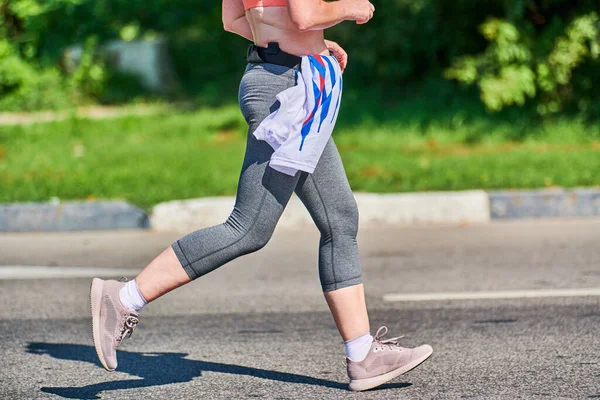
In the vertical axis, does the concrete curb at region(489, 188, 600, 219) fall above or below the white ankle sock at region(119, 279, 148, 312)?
below

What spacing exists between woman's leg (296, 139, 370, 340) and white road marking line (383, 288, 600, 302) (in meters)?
1.73

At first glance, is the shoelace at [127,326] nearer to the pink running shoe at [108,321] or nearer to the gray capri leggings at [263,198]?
the pink running shoe at [108,321]

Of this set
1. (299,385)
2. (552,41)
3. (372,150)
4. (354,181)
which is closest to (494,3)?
(552,41)

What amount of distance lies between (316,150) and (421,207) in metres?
4.44

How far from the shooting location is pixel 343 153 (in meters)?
10.1

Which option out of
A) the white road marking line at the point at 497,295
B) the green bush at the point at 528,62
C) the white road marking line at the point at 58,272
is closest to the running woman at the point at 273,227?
the white road marking line at the point at 497,295

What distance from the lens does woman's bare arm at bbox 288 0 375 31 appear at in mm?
3295

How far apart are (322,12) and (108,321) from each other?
1182mm

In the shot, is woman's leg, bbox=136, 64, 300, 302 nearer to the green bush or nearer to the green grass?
the green grass

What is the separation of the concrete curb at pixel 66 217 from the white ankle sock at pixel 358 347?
4.44 m

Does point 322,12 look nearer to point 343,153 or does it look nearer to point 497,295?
point 497,295

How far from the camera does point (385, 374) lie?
360 cm

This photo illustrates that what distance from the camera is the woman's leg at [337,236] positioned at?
3529 mm

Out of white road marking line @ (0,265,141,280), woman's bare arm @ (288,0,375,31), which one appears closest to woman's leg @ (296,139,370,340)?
woman's bare arm @ (288,0,375,31)
